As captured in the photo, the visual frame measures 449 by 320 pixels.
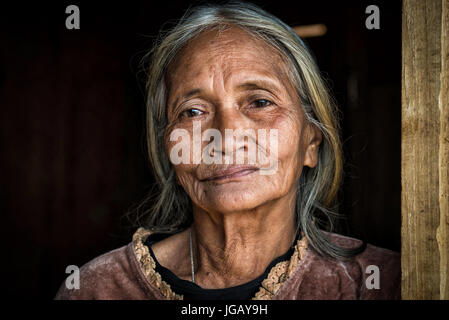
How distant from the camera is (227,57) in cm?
180

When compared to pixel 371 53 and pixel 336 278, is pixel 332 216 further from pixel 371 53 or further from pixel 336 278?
pixel 371 53

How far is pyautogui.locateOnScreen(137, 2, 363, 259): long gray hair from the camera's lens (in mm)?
1930

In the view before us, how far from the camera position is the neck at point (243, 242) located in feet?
6.01

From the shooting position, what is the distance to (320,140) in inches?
80.5

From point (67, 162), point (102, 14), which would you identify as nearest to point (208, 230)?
point (67, 162)

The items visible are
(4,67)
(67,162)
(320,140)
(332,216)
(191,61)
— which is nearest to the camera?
(191,61)

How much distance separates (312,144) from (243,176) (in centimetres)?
52

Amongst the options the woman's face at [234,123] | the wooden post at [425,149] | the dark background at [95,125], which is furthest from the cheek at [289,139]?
the dark background at [95,125]

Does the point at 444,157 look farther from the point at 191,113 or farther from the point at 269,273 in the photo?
the point at 191,113

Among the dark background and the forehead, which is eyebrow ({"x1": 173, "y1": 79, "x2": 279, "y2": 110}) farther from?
the dark background

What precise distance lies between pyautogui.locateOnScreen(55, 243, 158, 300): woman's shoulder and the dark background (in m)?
1.37

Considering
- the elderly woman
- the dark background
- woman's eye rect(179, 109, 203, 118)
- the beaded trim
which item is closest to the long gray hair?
the elderly woman

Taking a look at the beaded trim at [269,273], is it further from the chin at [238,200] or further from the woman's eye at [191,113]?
the woman's eye at [191,113]

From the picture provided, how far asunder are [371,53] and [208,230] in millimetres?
2649
